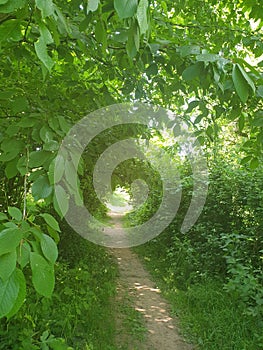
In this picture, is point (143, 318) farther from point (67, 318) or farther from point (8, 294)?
point (8, 294)

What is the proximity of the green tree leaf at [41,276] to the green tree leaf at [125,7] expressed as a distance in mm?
598

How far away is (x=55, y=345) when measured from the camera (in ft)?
7.14

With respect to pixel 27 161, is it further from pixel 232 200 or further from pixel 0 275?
pixel 232 200

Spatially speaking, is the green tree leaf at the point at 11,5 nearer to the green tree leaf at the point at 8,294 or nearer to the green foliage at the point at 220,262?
the green tree leaf at the point at 8,294

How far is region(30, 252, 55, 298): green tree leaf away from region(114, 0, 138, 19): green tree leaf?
598mm

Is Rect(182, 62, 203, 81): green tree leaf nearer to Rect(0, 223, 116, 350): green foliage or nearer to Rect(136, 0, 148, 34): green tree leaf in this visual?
Rect(136, 0, 148, 34): green tree leaf

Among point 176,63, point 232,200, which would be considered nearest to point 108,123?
point 176,63

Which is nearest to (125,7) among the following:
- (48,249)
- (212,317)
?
(48,249)

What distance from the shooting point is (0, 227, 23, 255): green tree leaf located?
0.81 m

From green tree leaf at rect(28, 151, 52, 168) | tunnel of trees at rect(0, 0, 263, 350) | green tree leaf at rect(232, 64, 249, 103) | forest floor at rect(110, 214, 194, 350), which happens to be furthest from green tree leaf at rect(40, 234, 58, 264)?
forest floor at rect(110, 214, 194, 350)

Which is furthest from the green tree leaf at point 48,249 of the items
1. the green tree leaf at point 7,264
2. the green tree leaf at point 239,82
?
the green tree leaf at point 239,82

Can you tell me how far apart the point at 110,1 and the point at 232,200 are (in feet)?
15.9

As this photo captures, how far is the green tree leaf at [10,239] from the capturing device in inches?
32.1

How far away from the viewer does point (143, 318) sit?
4.23 metres
